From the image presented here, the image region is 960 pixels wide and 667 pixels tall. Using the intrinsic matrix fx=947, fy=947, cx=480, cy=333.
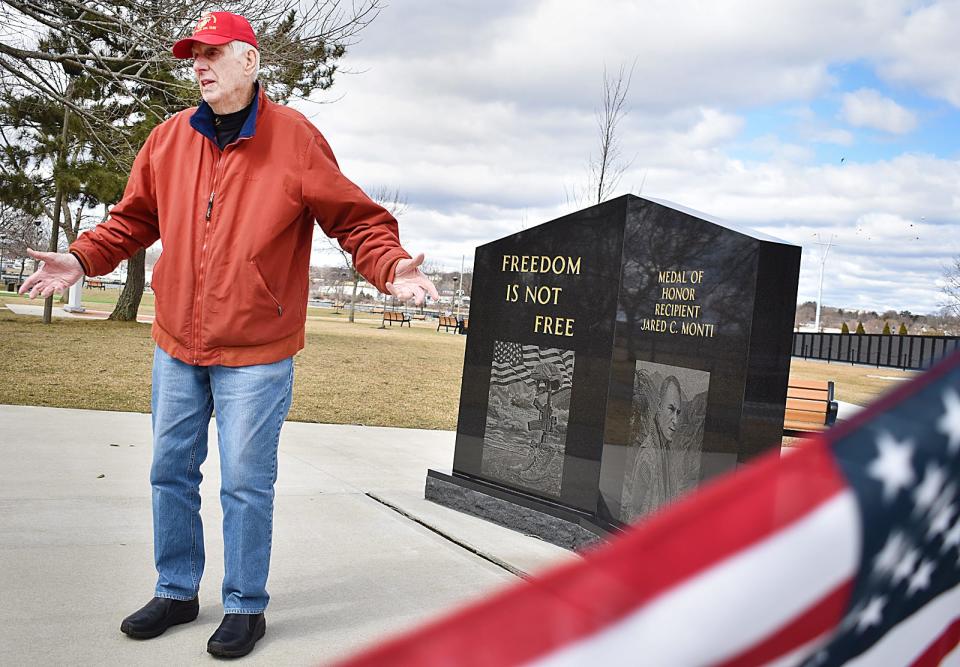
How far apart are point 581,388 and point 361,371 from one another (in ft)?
43.1

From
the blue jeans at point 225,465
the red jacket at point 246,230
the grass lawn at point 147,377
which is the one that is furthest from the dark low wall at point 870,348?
the blue jeans at point 225,465

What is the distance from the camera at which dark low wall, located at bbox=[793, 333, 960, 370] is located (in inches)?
1657

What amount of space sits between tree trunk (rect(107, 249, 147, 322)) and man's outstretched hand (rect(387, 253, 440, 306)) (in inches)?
967

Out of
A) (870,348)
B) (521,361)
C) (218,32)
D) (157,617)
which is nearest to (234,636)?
(157,617)

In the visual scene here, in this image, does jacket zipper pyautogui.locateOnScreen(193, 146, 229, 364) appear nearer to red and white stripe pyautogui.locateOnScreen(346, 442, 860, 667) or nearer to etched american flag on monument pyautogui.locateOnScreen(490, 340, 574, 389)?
etched american flag on monument pyautogui.locateOnScreen(490, 340, 574, 389)

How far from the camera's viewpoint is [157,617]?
3309 millimetres

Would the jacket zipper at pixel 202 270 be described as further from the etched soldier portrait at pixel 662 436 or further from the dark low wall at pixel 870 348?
the dark low wall at pixel 870 348

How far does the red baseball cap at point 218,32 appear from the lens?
10.3 ft

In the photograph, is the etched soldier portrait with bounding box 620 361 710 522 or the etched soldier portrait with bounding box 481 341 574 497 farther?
the etched soldier portrait with bounding box 481 341 574 497

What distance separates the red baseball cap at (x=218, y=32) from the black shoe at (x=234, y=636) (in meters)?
1.90

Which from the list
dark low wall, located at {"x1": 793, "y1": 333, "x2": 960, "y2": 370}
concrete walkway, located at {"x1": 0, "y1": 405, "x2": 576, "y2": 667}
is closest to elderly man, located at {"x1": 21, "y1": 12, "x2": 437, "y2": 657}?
concrete walkway, located at {"x1": 0, "y1": 405, "x2": 576, "y2": 667}

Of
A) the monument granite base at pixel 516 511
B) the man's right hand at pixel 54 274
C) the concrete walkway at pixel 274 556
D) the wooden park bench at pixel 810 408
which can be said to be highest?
the man's right hand at pixel 54 274

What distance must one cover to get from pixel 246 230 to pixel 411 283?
0.62m

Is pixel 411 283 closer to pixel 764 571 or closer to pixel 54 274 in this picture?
pixel 54 274
